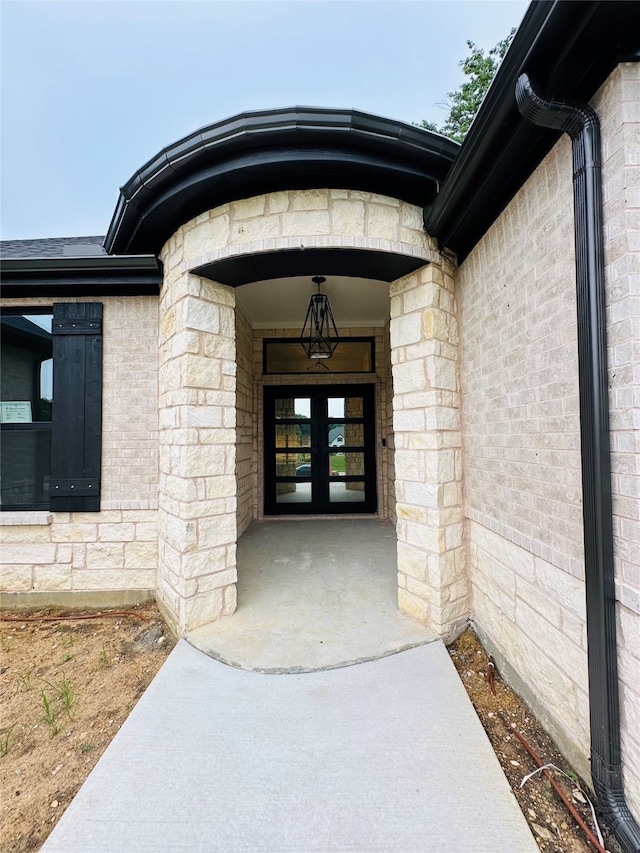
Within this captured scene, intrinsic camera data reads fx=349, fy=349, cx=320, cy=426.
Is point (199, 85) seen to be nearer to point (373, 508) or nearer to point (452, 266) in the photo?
point (452, 266)

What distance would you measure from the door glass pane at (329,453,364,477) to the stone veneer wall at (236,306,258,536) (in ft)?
3.98

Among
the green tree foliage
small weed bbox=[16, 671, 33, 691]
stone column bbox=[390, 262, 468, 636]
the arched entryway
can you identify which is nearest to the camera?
the arched entryway

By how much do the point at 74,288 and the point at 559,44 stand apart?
3.61 meters

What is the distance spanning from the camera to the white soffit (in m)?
3.63

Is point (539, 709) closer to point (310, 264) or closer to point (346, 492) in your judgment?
point (310, 264)

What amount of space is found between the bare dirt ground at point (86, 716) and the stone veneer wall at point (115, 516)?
32 centimetres

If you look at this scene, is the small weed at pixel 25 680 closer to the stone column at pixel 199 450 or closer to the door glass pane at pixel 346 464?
the stone column at pixel 199 450

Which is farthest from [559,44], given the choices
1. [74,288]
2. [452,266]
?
[74,288]

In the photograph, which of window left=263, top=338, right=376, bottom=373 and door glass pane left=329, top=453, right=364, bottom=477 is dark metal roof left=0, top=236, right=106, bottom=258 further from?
door glass pane left=329, top=453, right=364, bottom=477

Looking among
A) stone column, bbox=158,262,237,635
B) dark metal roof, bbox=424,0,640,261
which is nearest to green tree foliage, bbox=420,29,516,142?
dark metal roof, bbox=424,0,640,261

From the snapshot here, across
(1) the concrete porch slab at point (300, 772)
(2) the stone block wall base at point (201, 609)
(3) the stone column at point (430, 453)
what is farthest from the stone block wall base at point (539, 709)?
(2) the stone block wall base at point (201, 609)

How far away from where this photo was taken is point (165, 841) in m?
1.20

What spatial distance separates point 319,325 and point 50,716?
3644 mm

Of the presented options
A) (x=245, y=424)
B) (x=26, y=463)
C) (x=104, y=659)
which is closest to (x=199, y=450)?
(x=104, y=659)
